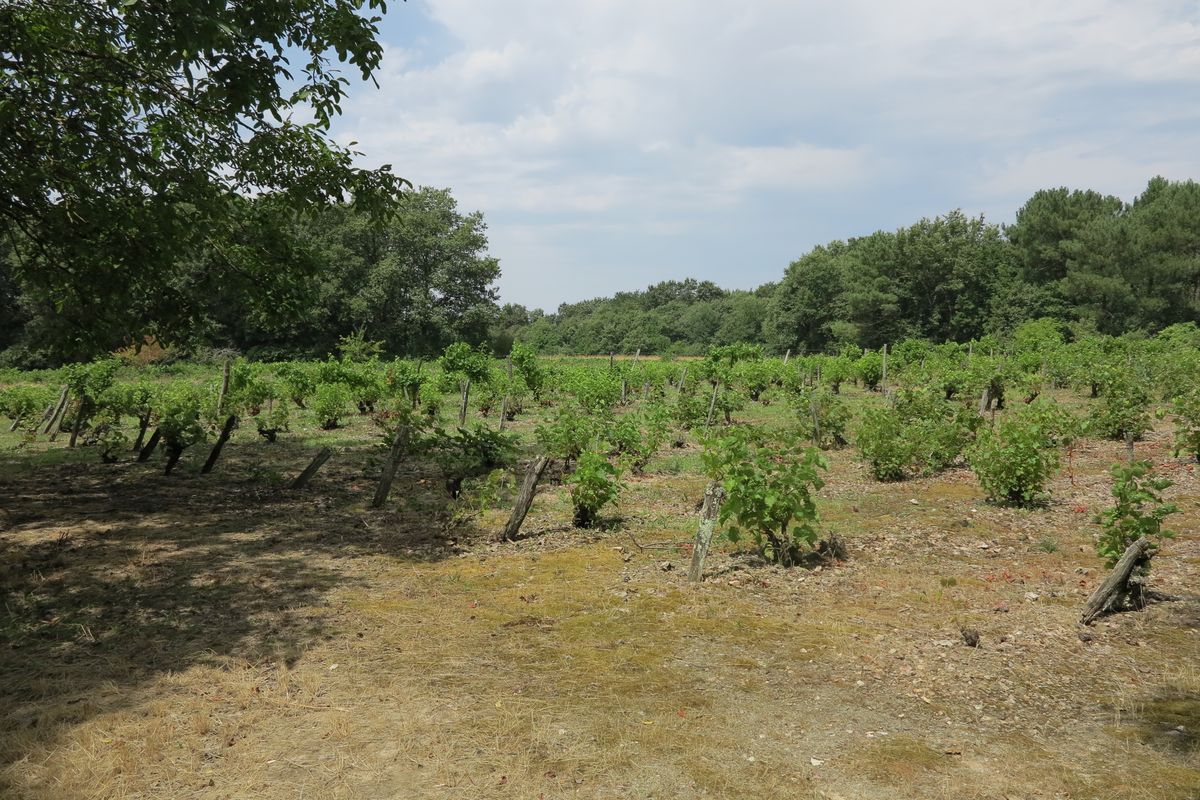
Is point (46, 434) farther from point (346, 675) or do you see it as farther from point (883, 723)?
point (883, 723)

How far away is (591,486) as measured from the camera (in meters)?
8.74

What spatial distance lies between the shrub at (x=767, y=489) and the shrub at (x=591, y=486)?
1562 mm

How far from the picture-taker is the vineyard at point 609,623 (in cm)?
395

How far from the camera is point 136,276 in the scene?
907cm

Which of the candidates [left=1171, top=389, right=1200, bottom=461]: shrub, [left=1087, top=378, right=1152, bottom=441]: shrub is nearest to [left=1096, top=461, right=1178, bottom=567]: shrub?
[left=1171, top=389, right=1200, bottom=461]: shrub

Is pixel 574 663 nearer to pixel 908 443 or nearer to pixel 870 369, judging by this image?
pixel 908 443

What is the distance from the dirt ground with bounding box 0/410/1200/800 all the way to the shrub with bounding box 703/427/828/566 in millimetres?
373

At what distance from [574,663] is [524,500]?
3.32 m

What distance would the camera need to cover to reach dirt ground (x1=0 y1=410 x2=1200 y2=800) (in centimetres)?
386

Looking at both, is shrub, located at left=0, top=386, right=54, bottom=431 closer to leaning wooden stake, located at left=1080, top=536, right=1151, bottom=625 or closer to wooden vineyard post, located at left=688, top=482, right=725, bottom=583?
wooden vineyard post, located at left=688, top=482, right=725, bottom=583

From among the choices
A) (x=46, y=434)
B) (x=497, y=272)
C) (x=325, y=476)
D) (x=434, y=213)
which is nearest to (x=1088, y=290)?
(x=497, y=272)

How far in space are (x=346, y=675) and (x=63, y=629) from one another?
2.55 meters

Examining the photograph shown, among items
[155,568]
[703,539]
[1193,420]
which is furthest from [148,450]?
[1193,420]

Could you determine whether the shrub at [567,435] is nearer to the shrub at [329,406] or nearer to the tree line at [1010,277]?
the shrub at [329,406]
